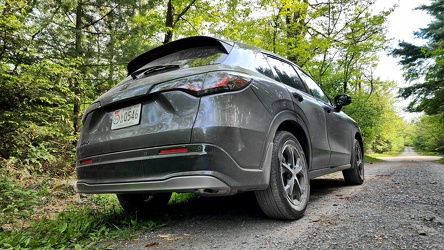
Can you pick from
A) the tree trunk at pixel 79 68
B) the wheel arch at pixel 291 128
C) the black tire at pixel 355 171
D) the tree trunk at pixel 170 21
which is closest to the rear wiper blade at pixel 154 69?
the wheel arch at pixel 291 128

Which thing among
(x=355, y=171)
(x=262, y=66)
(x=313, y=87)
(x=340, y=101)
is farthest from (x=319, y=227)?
(x=355, y=171)

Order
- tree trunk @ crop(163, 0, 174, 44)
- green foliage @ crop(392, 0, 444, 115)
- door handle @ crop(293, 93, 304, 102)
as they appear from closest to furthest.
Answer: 1. door handle @ crop(293, 93, 304, 102)
2. tree trunk @ crop(163, 0, 174, 44)
3. green foliage @ crop(392, 0, 444, 115)

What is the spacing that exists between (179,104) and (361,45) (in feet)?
36.8

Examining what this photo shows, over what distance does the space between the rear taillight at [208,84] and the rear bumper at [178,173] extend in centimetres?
40

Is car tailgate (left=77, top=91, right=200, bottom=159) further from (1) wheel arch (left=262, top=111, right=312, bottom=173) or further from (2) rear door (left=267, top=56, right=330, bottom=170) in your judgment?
(2) rear door (left=267, top=56, right=330, bottom=170)

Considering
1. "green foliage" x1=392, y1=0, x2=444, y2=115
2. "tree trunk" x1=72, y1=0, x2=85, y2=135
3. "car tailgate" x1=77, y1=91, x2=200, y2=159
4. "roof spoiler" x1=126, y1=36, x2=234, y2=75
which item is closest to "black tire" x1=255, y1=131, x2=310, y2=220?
"car tailgate" x1=77, y1=91, x2=200, y2=159

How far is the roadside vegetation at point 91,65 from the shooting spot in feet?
9.86

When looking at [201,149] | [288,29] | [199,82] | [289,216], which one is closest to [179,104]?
[199,82]

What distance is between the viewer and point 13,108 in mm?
4820

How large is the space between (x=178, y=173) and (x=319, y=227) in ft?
3.82

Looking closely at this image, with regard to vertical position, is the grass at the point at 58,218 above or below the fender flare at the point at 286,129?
below

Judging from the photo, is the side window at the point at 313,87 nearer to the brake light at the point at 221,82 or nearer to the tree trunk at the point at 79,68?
the brake light at the point at 221,82

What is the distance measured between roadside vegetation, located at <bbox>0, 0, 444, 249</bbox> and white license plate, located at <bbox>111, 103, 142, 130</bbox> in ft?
2.95

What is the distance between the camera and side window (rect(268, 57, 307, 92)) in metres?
2.92
